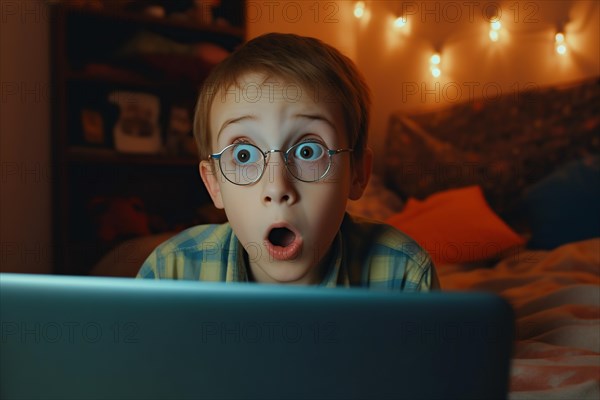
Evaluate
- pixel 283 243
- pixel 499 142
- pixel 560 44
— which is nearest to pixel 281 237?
pixel 283 243

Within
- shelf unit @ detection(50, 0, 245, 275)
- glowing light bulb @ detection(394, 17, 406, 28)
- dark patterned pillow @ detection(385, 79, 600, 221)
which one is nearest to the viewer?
dark patterned pillow @ detection(385, 79, 600, 221)

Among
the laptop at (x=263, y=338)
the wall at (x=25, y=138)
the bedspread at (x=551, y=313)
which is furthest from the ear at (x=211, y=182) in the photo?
the wall at (x=25, y=138)

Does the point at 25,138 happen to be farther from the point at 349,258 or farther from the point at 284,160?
the point at 284,160

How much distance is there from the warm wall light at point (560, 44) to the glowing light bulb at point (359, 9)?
4.24 ft

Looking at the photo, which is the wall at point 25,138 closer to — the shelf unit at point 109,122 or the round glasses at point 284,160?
the shelf unit at point 109,122

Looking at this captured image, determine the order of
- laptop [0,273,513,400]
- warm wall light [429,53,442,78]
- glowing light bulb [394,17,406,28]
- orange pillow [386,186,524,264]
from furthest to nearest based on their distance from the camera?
glowing light bulb [394,17,406,28], warm wall light [429,53,442,78], orange pillow [386,186,524,264], laptop [0,273,513,400]

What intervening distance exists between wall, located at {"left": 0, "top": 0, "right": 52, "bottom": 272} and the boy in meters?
1.41

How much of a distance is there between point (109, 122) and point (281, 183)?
226 cm

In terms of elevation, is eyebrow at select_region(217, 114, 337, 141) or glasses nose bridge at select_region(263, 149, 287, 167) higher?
eyebrow at select_region(217, 114, 337, 141)

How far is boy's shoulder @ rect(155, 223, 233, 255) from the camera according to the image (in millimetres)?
1042

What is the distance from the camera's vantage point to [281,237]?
84 centimetres

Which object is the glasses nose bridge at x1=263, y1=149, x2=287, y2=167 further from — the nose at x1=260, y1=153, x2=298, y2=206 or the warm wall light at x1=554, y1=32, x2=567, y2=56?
the warm wall light at x1=554, y1=32, x2=567, y2=56

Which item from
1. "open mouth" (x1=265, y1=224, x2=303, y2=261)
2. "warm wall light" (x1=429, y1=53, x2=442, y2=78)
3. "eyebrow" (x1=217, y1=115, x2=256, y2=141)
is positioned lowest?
"open mouth" (x1=265, y1=224, x2=303, y2=261)

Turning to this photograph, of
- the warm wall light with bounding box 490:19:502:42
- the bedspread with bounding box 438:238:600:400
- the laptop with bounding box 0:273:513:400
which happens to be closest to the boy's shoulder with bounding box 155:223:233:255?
the bedspread with bounding box 438:238:600:400
